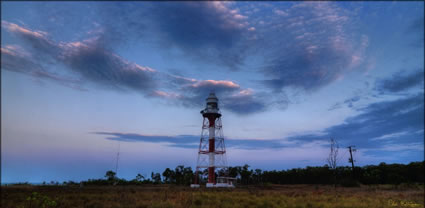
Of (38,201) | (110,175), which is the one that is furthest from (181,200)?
(110,175)

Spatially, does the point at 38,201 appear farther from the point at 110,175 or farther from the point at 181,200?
the point at 110,175

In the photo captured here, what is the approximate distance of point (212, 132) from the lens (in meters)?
55.8

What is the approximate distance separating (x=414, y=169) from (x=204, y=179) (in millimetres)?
56296

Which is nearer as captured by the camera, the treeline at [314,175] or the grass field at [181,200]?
the grass field at [181,200]

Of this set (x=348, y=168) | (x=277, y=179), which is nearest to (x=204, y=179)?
(x=277, y=179)

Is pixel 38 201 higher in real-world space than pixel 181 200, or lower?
higher

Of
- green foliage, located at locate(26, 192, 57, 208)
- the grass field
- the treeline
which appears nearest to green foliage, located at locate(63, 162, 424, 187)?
the treeline

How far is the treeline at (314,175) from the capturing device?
6366 cm

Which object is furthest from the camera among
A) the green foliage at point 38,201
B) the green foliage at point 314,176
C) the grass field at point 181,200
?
the green foliage at point 314,176

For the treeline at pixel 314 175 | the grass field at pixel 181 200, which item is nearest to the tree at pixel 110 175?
the treeline at pixel 314 175

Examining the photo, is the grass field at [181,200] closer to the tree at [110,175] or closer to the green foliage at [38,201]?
the green foliage at [38,201]

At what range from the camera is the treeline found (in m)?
63.7

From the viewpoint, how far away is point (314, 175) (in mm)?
77562

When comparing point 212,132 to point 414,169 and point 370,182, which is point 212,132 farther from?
point 414,169
